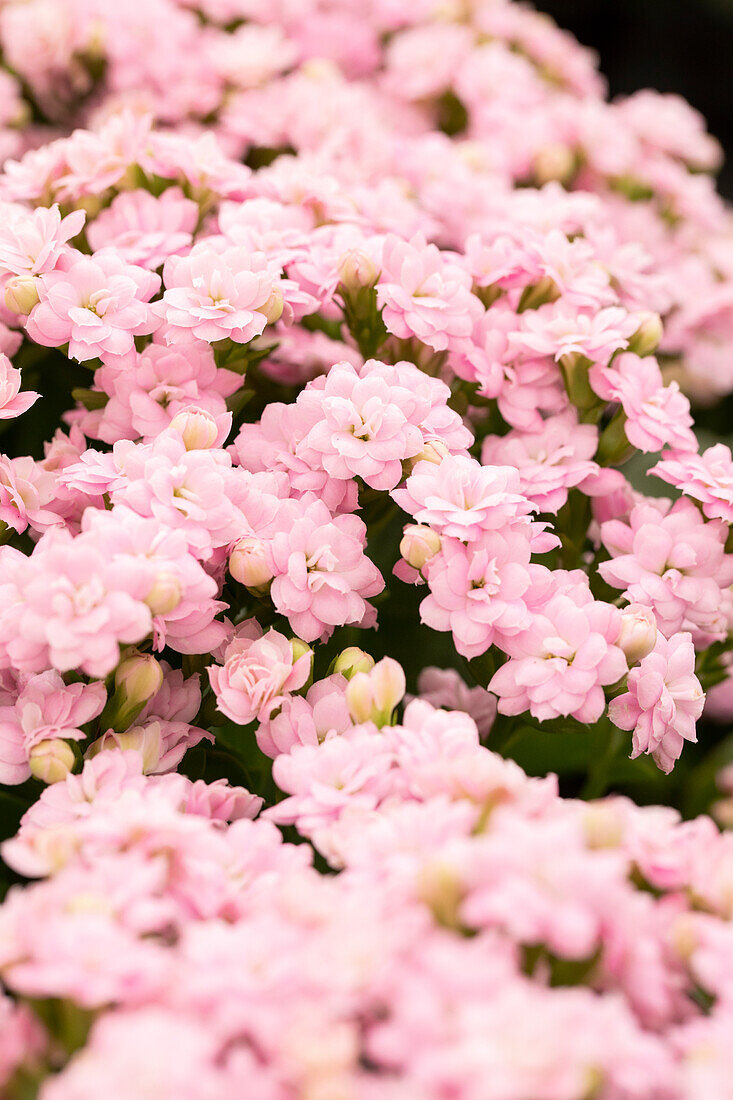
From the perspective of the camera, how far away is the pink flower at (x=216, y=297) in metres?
0.64

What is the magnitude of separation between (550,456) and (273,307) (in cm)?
19

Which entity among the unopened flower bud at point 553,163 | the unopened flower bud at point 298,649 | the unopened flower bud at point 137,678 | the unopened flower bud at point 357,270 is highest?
the unopened flower bud at point 357,270

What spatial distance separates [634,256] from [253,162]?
1.52 ft

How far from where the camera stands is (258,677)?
0.57 metres

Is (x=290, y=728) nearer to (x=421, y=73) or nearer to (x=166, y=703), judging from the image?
(x=166, y=703)

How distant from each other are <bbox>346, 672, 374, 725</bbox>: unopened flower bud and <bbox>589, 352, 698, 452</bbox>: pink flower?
248 millimetres

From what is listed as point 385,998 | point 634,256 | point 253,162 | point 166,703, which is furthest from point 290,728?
point 253,162

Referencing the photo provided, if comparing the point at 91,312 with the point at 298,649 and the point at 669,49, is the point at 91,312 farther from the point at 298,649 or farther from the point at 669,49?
the point at 669,49

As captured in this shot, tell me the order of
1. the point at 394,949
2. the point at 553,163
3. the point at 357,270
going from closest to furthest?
the point at 394,949 → the point at 357,270 → the point at 553,163

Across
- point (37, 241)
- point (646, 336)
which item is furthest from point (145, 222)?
point (646, 336)

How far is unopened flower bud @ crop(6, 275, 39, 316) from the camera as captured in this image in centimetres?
64

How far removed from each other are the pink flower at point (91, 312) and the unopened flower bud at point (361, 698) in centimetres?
24

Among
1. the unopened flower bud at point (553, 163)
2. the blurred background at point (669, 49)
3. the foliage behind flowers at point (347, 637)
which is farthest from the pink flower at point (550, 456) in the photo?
the blurred background at point (669, 49)

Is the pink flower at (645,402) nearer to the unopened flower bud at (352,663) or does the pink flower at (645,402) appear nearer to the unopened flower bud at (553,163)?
the unopened flower bud at (352,663)
